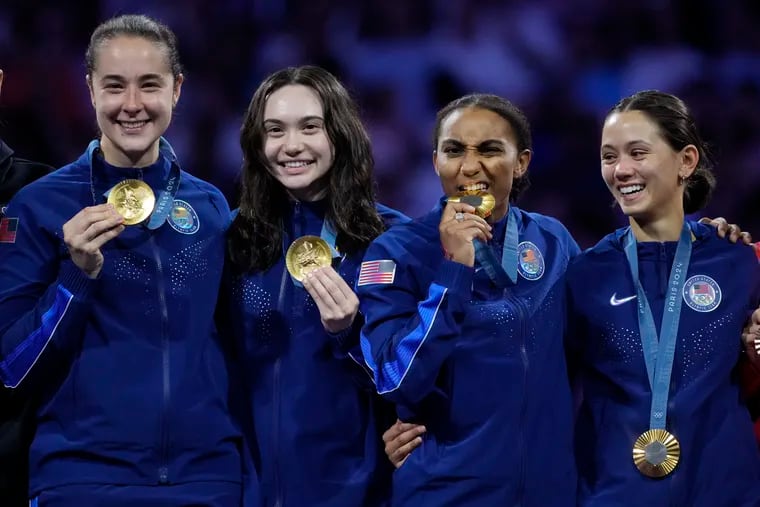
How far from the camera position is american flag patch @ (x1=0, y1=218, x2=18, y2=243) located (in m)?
4.03

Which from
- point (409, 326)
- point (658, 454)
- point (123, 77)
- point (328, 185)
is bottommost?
point (658, 454)

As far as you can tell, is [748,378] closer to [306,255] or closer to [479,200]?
[479,200]

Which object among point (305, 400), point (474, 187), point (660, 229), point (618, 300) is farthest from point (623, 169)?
point (305, 400)

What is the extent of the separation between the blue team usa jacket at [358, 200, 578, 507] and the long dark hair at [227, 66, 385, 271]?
0.25 meters

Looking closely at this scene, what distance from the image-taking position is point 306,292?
13.6 feet

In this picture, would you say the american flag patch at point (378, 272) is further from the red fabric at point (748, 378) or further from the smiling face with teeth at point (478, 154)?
the red fabric at point (748, 378)

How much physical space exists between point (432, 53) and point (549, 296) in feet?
14.3

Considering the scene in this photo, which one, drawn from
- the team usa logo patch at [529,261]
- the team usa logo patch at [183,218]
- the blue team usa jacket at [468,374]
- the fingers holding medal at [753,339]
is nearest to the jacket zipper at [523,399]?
the blue team usa jacket at [468,374]

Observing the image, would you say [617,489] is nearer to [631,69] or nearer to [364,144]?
[364,144]

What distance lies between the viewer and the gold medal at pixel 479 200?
3949 millimetres

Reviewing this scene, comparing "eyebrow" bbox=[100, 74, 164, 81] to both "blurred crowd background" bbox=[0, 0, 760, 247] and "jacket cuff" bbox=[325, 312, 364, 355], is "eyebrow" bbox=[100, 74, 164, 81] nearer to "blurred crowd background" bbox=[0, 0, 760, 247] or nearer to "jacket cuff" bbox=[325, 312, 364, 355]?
"jacket cuff" bbox=[325, 312, 364, 355]

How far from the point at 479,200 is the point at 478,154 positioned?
0.72 ft

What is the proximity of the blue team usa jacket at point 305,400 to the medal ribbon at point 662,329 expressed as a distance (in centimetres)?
95

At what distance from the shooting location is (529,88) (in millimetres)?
8133
